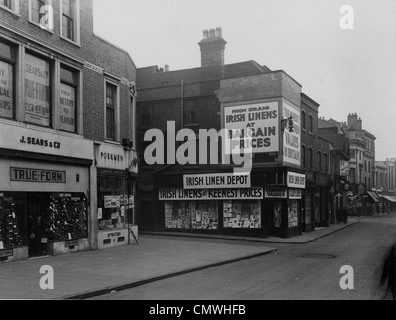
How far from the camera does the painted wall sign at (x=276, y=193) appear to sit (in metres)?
27.0

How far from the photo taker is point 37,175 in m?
15.5

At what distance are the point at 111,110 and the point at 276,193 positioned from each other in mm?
11537

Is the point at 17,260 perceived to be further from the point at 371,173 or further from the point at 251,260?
the point at 371,173

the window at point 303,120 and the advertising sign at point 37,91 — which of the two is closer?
the advertising sign at point 37,91

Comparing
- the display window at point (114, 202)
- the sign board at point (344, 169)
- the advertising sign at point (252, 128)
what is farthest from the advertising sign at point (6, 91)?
the sign board at point (344, 169)

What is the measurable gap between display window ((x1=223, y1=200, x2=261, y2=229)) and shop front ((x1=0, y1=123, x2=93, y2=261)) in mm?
11787

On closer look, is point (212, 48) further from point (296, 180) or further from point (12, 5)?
point (12, 5)

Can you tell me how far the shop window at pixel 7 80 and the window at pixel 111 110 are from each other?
19.6 ft

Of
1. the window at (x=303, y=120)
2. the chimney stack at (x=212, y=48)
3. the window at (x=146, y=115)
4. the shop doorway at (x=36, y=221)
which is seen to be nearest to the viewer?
the shop doorway at (x=36, y=221)

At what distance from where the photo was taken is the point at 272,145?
27250 mm

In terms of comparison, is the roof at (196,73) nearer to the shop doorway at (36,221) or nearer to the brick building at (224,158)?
the brick building at (224,158)

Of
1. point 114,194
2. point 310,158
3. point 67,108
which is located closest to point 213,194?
point 114,194

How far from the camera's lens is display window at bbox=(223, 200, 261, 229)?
27328 millimetres
